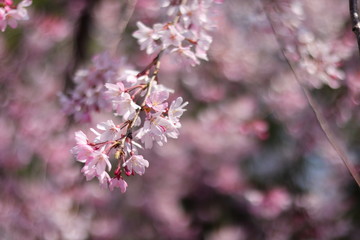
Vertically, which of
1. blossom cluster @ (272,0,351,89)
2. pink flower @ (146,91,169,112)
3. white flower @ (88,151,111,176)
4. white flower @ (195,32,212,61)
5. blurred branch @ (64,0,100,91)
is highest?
pink flower @ (146,91,169,112)

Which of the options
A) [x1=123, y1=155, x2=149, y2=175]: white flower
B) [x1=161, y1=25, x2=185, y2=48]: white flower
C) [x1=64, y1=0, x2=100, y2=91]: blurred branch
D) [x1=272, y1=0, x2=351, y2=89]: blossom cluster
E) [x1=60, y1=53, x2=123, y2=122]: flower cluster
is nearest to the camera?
[x1=123, y1=155, x2=149, y2=175]: white flower

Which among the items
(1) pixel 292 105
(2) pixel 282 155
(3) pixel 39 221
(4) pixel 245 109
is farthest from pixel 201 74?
(3) pixel 39 221

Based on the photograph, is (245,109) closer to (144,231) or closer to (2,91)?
(144,231)

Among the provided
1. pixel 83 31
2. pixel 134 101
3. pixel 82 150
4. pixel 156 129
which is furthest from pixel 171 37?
pixel 83 31

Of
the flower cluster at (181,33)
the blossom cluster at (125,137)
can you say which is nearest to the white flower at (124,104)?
the blossom cluster at (125,137)

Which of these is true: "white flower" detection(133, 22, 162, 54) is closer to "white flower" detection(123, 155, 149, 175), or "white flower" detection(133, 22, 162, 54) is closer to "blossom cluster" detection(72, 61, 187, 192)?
"blossom cluster" detection(72, 61, 187, 192)

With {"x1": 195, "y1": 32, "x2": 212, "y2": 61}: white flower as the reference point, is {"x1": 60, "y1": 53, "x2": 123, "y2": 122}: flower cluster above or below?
below

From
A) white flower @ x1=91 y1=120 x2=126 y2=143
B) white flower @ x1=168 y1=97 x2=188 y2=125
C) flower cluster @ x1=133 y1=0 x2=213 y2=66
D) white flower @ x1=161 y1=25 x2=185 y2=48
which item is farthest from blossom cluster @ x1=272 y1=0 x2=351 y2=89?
white flower @ x1=91 y1=120 x2=126 y2=143

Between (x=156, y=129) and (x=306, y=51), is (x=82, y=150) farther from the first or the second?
(x=306, y=51)
